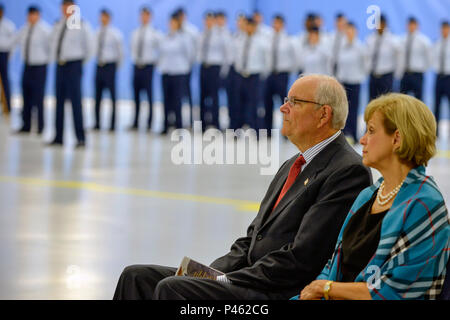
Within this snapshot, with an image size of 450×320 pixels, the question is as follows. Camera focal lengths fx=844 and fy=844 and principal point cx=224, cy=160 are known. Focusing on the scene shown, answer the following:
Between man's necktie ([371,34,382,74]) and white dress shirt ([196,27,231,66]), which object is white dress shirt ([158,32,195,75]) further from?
man's necktie ([371,34,382,74])

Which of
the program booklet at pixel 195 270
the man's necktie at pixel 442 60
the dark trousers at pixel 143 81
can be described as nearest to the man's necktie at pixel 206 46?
the dark trousers at pixel 143 81

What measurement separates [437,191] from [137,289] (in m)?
1.27

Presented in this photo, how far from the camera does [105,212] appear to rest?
6984mm

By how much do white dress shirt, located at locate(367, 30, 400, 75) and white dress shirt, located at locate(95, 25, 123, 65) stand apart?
4.40 meters

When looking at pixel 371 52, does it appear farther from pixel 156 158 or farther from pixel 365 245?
pixel 365 245

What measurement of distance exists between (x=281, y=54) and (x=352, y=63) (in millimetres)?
1239

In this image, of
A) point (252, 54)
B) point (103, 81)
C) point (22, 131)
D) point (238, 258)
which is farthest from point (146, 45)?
point (238, 258)

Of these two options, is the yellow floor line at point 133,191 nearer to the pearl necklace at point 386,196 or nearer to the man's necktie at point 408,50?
the pearl necklace at point 386,196

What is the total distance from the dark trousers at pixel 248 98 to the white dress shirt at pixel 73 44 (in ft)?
11.7

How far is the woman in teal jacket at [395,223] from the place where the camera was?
256 cm

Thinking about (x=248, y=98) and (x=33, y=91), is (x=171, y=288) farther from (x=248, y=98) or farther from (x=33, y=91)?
(x=248, y=98)

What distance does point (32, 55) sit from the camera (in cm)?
1334

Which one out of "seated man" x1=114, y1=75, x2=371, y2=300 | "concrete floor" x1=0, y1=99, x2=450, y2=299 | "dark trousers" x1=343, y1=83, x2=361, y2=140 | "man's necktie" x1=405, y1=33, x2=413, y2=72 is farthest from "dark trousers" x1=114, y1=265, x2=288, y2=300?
"man's necktie" x1=405, y1=33, x2=413, y2=72
